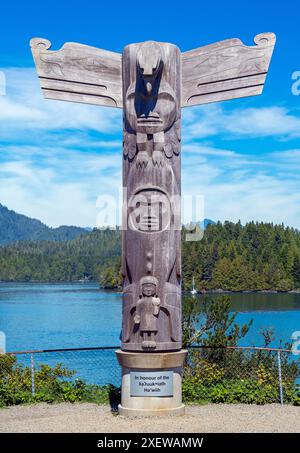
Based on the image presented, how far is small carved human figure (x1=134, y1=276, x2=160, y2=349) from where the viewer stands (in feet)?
27.3

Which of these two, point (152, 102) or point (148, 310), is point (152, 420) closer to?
point (148, 310)

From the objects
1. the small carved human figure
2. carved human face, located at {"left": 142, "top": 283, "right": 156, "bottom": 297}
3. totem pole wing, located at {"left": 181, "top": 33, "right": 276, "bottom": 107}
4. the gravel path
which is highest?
totem pole wing, located at {"left": 181, "top": 33, "right": 276, "bottom": 107}

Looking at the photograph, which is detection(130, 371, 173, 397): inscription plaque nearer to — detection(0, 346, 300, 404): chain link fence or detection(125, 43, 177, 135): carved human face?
detection(0, 346, 300, 404): chain link fence

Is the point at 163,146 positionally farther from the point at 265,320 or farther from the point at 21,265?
the point at 21,265

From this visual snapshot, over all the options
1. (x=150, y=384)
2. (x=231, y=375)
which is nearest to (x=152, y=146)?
(x=150, y=384)

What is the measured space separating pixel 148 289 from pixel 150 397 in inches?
58.8

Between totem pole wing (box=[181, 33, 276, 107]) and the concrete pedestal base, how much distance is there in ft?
12.4

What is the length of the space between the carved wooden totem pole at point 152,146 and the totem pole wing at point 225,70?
0.6 inches

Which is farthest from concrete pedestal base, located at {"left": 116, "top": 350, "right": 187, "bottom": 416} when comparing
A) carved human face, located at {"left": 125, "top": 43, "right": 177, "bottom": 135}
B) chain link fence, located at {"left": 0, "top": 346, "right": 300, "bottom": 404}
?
carved human face, located at {"left": 125, "top": 43, "right": 177, "bottom": 135}

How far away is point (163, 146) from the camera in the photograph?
28.4 ft

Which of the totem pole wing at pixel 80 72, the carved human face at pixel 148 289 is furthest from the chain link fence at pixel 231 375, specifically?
the totem pole wing at pixel 80 72

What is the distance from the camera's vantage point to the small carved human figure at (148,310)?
833 centimetres

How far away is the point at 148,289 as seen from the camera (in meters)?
8.36

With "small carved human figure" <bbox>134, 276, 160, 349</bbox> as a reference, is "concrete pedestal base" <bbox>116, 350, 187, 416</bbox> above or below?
below
